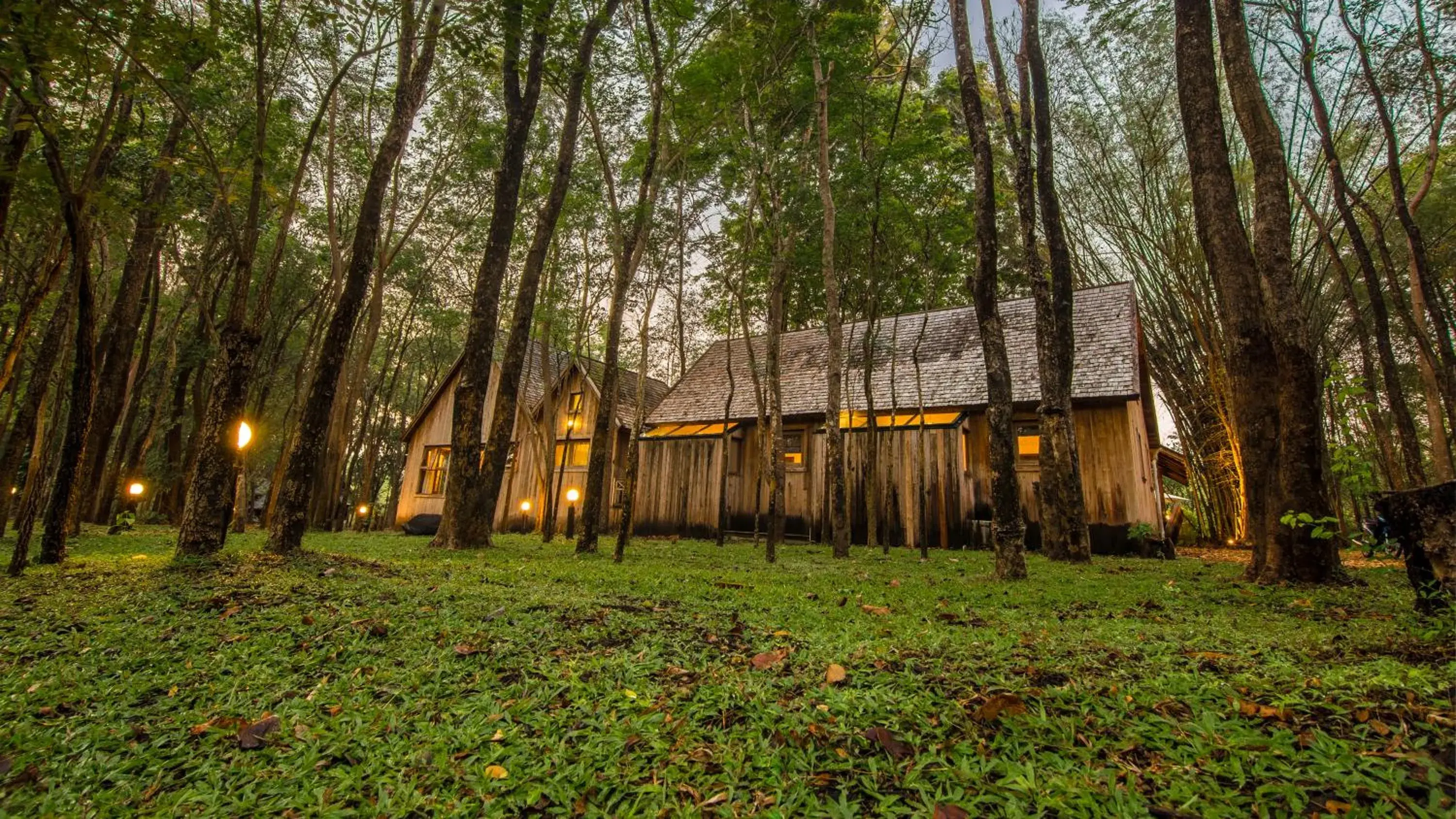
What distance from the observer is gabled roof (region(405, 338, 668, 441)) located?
20.2 metres

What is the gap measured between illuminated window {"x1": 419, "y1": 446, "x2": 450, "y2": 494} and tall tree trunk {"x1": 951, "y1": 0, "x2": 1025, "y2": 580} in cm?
2046

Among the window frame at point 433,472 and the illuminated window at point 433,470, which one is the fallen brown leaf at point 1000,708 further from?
the illuminated window at point 433,470

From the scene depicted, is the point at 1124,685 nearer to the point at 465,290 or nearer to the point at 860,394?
the point at 860,394

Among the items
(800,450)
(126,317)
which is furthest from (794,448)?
(126,317)

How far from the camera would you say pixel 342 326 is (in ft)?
22.0

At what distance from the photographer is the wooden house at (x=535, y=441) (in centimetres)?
1875

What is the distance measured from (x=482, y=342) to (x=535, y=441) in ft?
27.9

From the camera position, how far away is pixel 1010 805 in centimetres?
154

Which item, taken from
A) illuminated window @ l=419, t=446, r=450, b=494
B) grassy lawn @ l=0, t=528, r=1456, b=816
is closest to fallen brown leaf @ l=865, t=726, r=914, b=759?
grassy lawn @ l=0, t=528, r=1456, b=816

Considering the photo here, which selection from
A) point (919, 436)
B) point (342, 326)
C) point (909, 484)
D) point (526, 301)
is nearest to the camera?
point (342, 326)

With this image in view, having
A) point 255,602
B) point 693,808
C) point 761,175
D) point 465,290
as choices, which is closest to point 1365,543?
point 693,808

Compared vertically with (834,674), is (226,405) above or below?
above

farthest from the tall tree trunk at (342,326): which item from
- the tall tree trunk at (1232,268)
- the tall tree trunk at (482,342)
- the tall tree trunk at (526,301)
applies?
the tall tree trunk at (1232,268)

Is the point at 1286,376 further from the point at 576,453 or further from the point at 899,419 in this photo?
the point at 576,453
